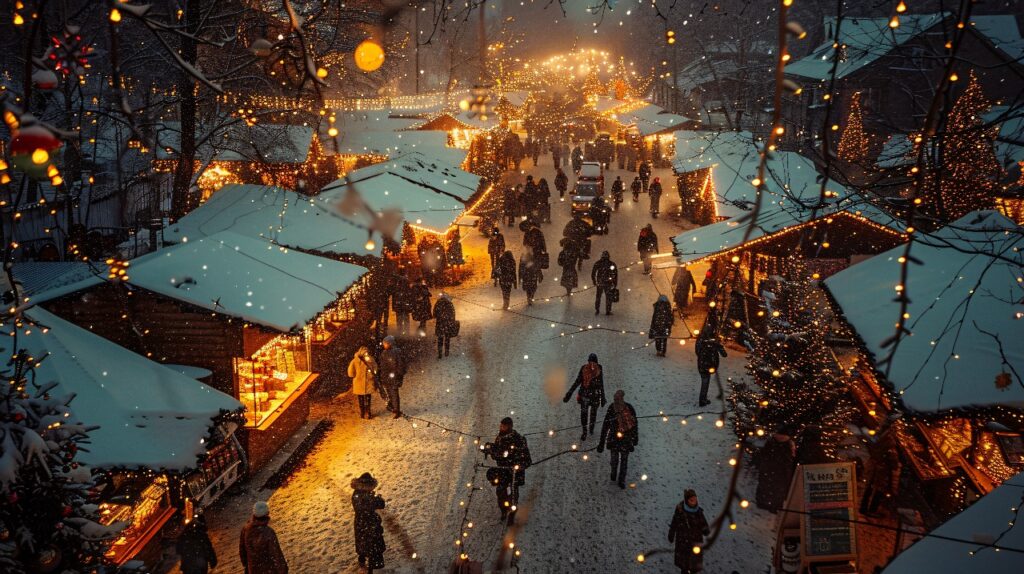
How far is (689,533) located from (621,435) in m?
1.98

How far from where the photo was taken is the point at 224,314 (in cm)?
894

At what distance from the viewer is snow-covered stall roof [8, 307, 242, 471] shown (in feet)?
22.6

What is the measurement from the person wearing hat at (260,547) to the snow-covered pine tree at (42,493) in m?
2.38

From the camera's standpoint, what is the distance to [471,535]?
805 cm

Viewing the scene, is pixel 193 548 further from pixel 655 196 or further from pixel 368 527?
pixel 655 196

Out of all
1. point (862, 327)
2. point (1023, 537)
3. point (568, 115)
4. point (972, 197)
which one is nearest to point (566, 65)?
point (568, 115)

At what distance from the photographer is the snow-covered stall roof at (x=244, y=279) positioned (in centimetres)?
906

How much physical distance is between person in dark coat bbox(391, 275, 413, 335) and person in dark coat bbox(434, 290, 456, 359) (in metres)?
1.36

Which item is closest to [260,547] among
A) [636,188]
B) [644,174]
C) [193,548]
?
[193,548]

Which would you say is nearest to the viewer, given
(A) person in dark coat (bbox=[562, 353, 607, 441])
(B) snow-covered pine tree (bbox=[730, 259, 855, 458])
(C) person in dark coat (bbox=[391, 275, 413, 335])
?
(B) snow-covered pine tree (bbox=[730, 259, 855, 458])

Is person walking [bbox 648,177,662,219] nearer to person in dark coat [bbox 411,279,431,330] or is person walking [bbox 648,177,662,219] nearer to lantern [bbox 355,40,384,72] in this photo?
person in dark coat [bbox 411,279,431,330]

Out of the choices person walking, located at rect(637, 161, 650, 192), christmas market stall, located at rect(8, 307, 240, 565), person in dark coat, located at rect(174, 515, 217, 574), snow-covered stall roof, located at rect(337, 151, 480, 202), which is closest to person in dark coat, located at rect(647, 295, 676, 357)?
snow-covered stall roof, located at rect(337, 151, 480, 202)

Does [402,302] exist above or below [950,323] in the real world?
below

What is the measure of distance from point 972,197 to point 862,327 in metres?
7.23
